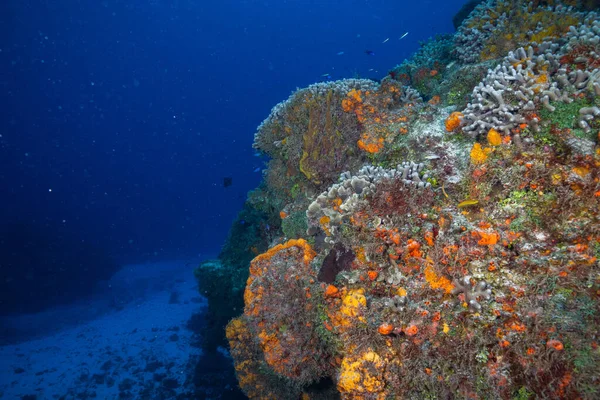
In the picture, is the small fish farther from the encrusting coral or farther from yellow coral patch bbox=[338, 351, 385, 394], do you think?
yellow coral patch bbox=[338, 351, 385, 394]

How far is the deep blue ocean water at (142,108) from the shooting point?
160ft

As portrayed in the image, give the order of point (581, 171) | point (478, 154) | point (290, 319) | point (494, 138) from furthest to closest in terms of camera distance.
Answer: point (290, 319)
point (478, 154)
point (494, 138)
point (581, 171)

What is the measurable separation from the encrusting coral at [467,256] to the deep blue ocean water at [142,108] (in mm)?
6365

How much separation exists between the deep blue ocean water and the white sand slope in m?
7.46

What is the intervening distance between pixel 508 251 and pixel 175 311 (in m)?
26.4

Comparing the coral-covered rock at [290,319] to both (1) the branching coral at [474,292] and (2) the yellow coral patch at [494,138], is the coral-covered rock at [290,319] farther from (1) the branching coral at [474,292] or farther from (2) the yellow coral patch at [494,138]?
(2) the yellow coral patch at [494,138]

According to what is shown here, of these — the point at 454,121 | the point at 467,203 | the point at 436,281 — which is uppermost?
the point at 454,121

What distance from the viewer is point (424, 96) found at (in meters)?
8.45

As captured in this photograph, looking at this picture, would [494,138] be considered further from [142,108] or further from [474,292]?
[142,108]

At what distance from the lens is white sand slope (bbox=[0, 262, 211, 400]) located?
15703 millimetres

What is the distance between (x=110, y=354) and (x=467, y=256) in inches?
889

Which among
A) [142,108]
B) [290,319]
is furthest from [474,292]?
[142,108]

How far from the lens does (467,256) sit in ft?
11.3

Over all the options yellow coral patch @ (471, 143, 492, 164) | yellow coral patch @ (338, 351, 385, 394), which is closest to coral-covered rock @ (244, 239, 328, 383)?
yellow coral patch @ (338, 351, 385, 394)
